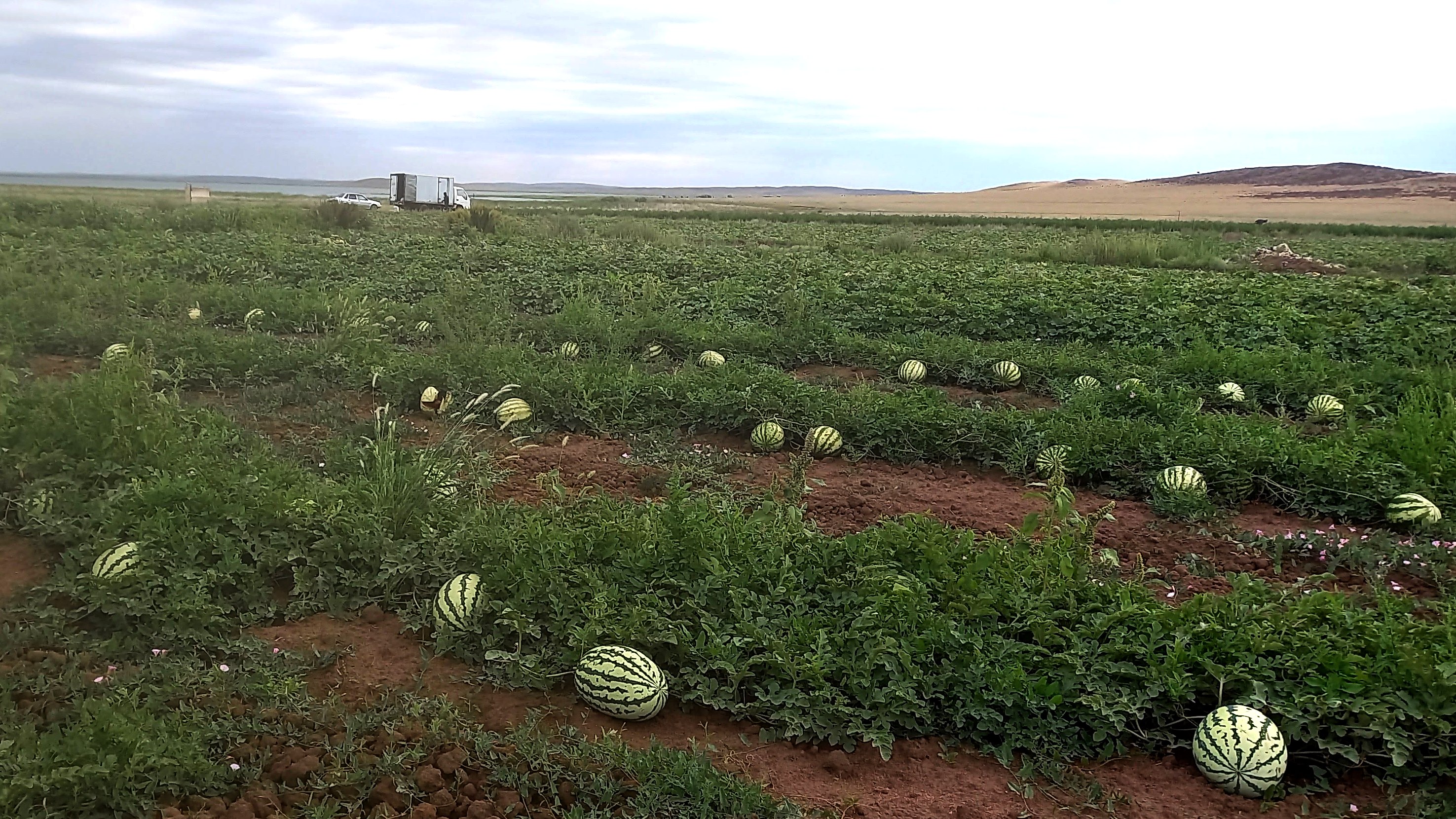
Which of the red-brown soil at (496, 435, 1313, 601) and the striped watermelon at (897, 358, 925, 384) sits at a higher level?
the striped watermelon at (897, 358, 925, 384)

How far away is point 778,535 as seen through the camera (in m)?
3.87

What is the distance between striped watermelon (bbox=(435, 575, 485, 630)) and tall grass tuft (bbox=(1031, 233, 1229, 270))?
44.9ft

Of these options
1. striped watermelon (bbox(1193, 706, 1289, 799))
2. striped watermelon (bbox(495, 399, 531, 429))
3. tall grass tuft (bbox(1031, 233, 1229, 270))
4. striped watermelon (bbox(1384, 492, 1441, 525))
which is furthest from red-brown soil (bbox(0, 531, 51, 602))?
tall grass tuft (bbox(1031, 233, 1229, 270))

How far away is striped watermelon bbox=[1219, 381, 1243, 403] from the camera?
6797 mm

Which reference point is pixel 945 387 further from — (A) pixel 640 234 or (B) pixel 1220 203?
(B) pixel 1220 203

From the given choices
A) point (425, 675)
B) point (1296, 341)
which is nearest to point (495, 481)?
point (425, 675)

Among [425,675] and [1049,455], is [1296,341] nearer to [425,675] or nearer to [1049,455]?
[1049,455]

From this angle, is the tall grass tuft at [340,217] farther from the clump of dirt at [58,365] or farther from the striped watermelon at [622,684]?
the striped watermelon at [622,684]

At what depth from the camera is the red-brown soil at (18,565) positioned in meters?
3.59

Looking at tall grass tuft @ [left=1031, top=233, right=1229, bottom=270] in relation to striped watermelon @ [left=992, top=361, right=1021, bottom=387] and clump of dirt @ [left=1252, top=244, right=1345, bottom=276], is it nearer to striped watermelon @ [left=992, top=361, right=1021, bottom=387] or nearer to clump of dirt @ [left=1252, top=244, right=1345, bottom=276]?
clump of dirt @ [left=1252, top=244, right=1345, bottom=276]

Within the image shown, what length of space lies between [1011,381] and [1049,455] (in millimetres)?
2105

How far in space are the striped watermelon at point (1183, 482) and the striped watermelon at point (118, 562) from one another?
4784 mm

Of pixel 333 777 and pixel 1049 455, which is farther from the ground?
pixel 1049 455

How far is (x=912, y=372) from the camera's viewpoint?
7516mm
